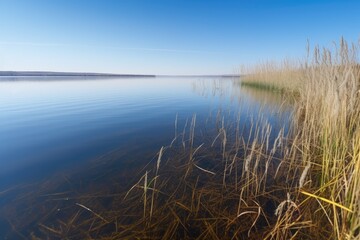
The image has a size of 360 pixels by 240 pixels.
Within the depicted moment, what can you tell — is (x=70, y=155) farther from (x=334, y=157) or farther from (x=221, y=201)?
(x=334, y=157)

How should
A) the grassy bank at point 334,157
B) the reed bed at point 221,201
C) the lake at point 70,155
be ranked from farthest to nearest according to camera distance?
the lake at point 70,155, the reed bed at point 221,201, the grassy bank at point 334,157

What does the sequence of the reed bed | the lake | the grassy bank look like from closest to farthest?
1. the grassy bank
2. the reed bed
3. the lake

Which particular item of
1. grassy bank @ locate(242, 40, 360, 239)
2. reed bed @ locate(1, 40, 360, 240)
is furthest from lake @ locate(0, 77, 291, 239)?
grassy bank @ locate(242, 40, 360, 239)

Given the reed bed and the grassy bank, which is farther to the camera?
the reed bed

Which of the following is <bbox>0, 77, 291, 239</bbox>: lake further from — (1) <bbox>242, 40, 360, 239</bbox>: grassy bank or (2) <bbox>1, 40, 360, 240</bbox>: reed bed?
(1) <bbox>242, 40, 360, 239</bbox>: grassy bank

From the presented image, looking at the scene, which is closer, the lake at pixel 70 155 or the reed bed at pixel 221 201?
the reed bed at pixel 221 201

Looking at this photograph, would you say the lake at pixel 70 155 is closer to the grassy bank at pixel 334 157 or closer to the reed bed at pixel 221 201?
the reed bed at pixel 221 201

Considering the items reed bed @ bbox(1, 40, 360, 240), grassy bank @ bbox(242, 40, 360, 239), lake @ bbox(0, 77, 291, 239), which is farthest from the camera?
lake @ bbox(0, 77, 291, 239)

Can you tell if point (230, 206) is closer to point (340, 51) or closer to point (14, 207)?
point (14, 207)

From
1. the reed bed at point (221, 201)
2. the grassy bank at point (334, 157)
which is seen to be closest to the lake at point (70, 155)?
the reed bed at point (221, 201)

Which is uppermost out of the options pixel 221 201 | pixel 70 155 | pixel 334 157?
pixel 334 157

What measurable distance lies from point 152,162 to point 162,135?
63.9 inches

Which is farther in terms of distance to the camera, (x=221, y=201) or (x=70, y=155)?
(x=70, y=155)

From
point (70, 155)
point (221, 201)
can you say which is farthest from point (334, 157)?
point (70, 155)
